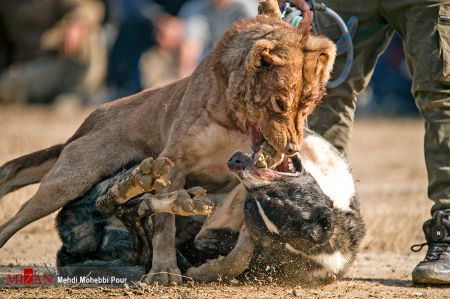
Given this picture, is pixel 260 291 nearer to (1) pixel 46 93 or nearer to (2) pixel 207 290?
(2) pixel 207 290

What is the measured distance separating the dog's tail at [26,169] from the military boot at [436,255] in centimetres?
247

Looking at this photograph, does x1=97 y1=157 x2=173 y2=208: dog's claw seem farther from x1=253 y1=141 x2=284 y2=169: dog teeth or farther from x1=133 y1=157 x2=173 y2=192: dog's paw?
x1=253 y1=141 x2=284 y2=169: dog teeth

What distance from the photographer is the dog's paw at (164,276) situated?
556 centimetres

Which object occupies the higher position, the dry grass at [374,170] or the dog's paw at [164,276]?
the dog's paw at [164,276]

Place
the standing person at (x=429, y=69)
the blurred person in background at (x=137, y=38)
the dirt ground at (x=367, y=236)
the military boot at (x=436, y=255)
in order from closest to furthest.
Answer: the dirt ground at (x=367, y=236) → the military boot at (x=436, y=255) → the standing person at (x=429, y=69) → the blurred person in background at (x=137, y=38)

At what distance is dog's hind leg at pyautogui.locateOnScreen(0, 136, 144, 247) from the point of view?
6.06 meters

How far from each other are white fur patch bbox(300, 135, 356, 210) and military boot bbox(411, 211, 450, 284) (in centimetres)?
64

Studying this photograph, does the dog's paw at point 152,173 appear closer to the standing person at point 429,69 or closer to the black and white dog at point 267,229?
the black and white dog at point 267,229

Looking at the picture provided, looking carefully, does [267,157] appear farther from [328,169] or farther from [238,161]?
[328,169]

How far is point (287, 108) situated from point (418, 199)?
14.3 feet

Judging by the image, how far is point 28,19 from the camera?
17016 millimetres

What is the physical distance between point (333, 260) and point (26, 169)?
7.06 ft

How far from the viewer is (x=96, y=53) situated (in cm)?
1712

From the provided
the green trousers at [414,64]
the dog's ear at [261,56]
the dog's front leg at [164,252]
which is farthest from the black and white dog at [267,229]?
the green trousers at [414,64]
